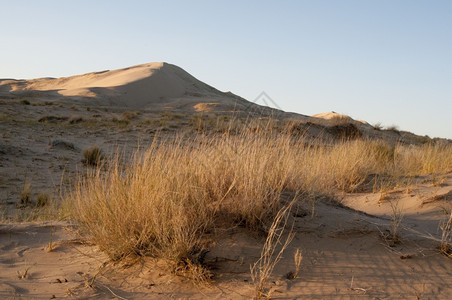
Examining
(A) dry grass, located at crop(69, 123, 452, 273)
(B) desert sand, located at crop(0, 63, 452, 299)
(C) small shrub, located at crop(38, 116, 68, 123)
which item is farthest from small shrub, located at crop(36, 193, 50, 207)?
(C) small shrub, located at crop(38, 116, 68, 123)

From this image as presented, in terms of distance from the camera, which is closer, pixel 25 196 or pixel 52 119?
pixel 25 196

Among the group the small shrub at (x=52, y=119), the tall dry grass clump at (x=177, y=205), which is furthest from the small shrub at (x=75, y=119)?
the tall dry grass clump at (x=177, y=205)

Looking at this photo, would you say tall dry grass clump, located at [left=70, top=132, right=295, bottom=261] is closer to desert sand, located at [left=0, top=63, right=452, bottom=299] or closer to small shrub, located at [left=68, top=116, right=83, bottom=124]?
desert sand, located at [left=0, top=63, right=452, bottom=299]

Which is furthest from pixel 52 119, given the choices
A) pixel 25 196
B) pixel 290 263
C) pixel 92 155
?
pixel 290 263

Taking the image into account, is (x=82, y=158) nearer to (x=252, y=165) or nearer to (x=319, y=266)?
(x=252, y=165)

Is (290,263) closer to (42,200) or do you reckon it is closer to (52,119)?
(42,200)

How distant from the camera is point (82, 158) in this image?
10586 mm

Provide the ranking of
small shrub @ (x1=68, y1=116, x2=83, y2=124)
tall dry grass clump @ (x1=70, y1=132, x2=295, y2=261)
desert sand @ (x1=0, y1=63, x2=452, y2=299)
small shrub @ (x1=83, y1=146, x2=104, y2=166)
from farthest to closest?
1. small shrub @ (x1=68, y1=116, x2=83, y2=124)
2. small shrub @ (x1=83, y1=146, x2=104, y2=166)
3. tall dry grass clump @ (x1=70, y1=132, x2=295, y2=261)
4. desert sand @ (x1=0, y1=63, x2=452, y2=299)

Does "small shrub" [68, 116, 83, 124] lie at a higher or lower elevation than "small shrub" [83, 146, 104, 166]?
higher

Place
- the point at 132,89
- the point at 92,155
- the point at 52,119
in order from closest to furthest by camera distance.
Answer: the point at 92,155
the point at 52,119
the point at 132,89

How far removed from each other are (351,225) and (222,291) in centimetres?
147

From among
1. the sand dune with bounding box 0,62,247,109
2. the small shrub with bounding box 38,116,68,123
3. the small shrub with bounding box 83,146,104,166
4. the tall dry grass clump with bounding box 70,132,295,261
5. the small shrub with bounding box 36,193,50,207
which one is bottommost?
the small shrub with bounding box 36,193,50,207

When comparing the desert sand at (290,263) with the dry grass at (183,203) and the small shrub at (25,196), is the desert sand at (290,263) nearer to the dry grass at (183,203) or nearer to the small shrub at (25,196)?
the dry grass at (183,203)

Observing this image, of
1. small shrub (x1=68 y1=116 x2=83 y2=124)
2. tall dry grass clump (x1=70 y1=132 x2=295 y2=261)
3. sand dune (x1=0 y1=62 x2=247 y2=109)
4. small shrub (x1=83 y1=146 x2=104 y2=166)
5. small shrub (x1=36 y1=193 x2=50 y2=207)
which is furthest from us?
sand dune (x1=0 y1=62 x2=247 y2=109)
